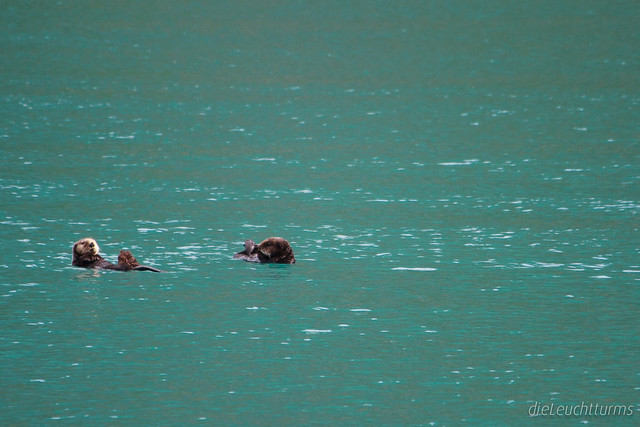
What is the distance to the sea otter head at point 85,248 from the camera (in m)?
13.7

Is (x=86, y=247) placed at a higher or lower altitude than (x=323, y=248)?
higher

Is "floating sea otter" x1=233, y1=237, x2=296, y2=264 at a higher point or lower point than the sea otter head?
lower

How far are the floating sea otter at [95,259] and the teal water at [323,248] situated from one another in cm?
15

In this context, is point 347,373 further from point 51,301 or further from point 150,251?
point 150,251

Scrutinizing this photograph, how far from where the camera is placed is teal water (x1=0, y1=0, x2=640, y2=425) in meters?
10.4

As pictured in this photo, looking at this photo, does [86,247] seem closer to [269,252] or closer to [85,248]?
[85,248]

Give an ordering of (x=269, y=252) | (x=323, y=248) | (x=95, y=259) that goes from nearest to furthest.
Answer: (x=95, y=259)
(x=269, y=252)
(x=323, y=248)

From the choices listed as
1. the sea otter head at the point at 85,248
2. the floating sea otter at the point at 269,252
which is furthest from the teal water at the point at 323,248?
the sea otter head at the point at 85,248

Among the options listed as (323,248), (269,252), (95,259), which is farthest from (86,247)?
(323,248)

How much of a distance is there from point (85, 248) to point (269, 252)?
220cm

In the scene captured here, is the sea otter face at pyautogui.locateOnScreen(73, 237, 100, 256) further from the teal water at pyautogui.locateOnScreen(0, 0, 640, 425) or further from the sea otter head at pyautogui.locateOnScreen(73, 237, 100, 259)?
the teal water at pyautogui.locateOnScreen(0, 0, 640, 425)

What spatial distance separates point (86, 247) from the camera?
13.8m

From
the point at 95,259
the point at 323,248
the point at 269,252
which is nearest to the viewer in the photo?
the point at 95,259

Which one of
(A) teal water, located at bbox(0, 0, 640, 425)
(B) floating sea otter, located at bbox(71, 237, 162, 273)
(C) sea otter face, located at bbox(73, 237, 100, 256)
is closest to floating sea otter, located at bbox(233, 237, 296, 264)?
(A) teal water, located at bbox(0, 0, 640, 425)
